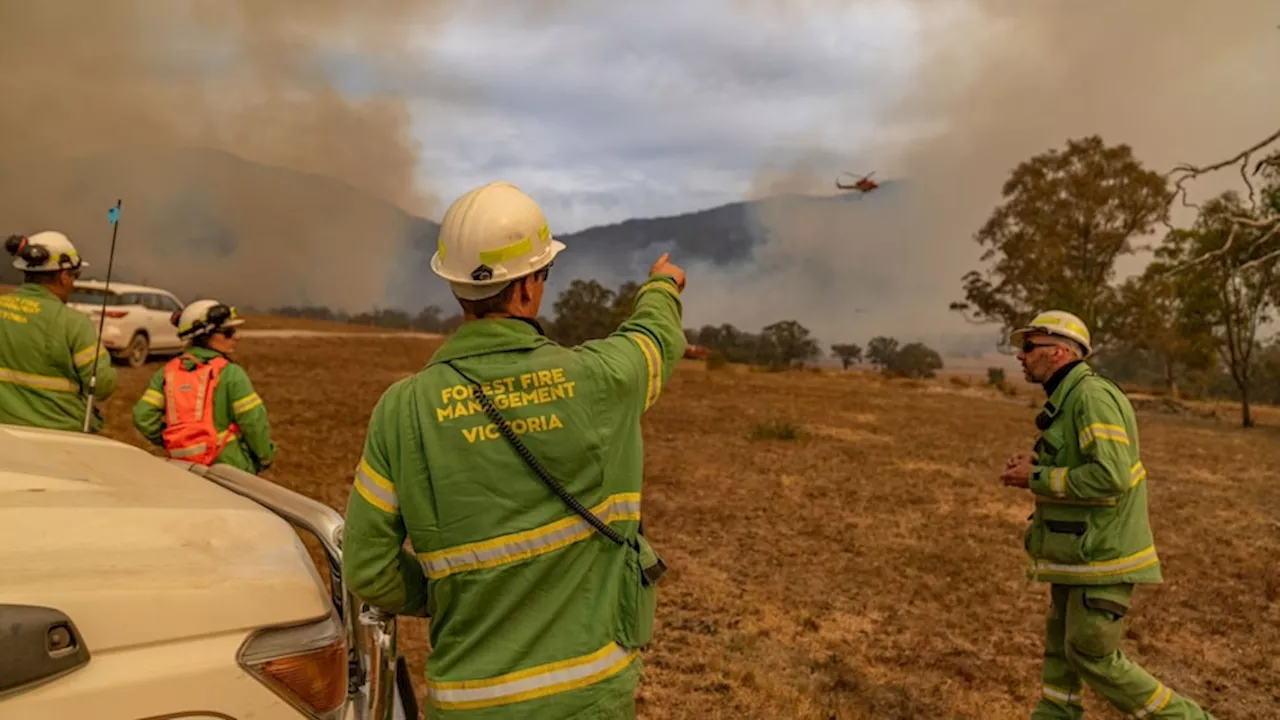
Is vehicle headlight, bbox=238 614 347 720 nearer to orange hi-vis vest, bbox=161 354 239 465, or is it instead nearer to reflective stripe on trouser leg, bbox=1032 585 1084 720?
orange hi-vis vest, bbox=161 354 239 465

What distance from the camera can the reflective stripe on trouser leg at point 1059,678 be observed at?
350 centimetres

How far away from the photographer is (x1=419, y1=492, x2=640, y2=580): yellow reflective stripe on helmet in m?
1.79

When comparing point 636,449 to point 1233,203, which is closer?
point 636,449

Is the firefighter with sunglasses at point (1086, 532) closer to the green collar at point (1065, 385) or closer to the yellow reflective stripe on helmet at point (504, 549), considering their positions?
the green collar at point (1065, 385)

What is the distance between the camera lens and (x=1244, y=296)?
24.5 metres

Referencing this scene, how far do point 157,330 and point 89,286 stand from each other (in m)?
2.10

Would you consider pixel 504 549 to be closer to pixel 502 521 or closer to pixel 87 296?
pixel 502 521

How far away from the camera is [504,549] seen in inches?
70.7

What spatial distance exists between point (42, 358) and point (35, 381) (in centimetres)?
12

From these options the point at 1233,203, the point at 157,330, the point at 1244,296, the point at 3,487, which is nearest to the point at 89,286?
the point at 157,330

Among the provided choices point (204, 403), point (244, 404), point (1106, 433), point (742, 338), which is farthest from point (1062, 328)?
point (742, 338)

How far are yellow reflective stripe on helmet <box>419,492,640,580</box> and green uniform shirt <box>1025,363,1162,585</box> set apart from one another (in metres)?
2.44

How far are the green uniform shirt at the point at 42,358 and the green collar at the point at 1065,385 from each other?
4623 mm

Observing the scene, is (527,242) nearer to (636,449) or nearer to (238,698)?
(636,449)
